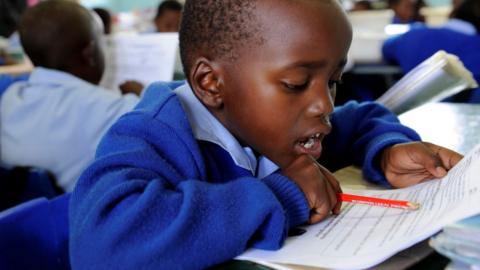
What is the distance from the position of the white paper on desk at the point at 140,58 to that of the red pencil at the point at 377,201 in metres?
1.05

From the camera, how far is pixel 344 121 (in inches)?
39.6

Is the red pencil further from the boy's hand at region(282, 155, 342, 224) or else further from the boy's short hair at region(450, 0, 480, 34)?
the boy's short hair at region(450, 0, 480, 34)

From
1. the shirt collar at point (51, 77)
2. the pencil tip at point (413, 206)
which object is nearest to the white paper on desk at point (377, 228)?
the pencil tip at point (413, 206)

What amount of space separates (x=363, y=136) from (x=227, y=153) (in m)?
0.31

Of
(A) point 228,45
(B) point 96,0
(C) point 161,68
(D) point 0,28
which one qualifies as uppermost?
(A) point 228,45

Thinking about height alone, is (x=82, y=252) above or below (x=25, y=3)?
above

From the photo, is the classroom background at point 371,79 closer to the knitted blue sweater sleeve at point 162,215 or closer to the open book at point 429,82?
the open book at point 429,82

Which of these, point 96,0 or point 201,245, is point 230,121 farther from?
point 96,0

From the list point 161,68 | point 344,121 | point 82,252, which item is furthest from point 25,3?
point 82,252

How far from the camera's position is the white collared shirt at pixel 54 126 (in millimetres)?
1430

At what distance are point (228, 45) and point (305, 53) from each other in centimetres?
10

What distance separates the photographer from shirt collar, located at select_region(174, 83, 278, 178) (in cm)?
73

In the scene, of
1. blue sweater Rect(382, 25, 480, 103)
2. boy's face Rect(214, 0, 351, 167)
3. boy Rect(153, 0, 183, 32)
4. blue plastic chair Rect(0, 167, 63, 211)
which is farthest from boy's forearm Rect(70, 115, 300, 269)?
boy Rect(153, 0, 183, 32)

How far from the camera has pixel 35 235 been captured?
809 mm
